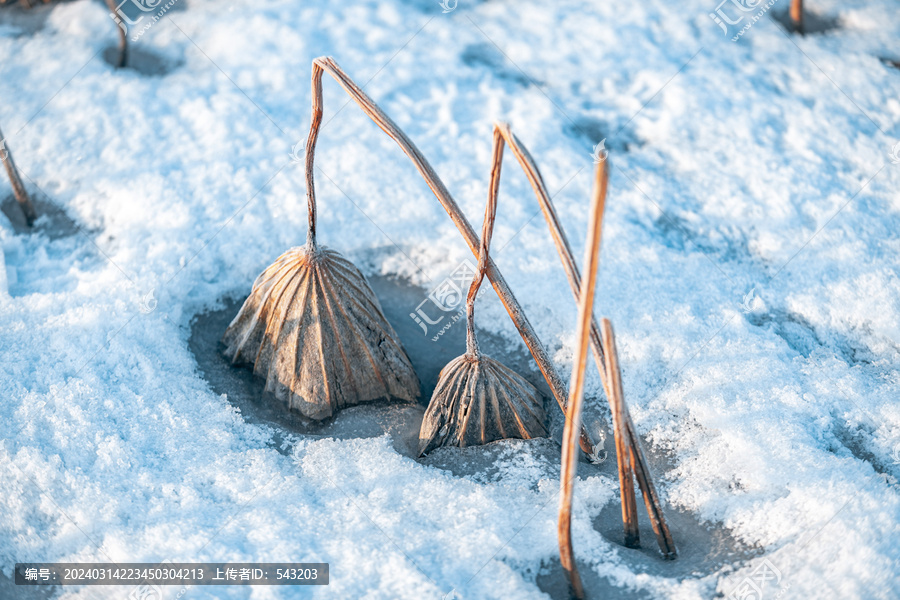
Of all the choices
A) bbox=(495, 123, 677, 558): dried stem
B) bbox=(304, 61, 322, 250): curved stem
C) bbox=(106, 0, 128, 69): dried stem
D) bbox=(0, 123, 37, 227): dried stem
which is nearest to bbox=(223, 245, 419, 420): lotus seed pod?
bbox=(304, 61, 322, 250): curved stem

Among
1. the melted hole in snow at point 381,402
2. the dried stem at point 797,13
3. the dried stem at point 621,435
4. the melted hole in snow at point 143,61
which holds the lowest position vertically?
the melted hole in snow at point 381,402

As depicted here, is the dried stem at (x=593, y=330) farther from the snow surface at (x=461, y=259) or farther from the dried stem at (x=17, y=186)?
the dried stem at (x=17, y=186)

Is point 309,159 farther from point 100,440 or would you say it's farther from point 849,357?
point 849,357

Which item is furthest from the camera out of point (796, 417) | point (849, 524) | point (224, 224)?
point (224, 224)

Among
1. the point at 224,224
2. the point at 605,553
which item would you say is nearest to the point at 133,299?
the point at 224,224

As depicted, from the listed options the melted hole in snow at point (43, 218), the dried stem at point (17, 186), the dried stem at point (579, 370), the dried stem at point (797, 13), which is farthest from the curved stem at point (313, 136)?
the dried stem at point (797, 13)

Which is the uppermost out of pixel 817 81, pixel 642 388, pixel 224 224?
pixel 817 81

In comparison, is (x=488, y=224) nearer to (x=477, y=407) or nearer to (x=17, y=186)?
(x=477, y=407)
